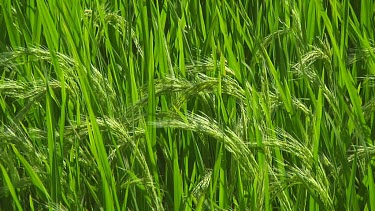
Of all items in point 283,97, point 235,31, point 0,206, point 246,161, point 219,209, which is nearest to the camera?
point 246,161

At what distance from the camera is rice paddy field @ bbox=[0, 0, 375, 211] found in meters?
1.58

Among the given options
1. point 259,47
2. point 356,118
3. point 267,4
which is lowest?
point 356,118

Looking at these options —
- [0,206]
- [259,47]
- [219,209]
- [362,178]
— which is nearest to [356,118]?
[362,178]

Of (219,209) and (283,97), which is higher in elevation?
(283,97)

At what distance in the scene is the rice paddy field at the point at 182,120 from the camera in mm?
1578

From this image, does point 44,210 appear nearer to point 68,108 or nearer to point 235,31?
point 68,108

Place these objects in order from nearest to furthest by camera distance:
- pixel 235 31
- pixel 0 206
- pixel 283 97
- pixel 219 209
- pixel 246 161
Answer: pixel 246 161 < pixel 219 209 < pixel 283 97 < pixel 0 206 < pixel 235 31

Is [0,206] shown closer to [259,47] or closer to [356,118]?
[259,47]

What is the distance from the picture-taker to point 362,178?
1840mm

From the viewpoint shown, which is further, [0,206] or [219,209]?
[0,206]

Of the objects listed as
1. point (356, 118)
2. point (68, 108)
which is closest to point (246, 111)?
point (356, 118)

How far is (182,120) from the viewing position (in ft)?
5.25

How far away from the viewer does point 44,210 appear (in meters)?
1.85

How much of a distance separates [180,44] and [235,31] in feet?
0.69
